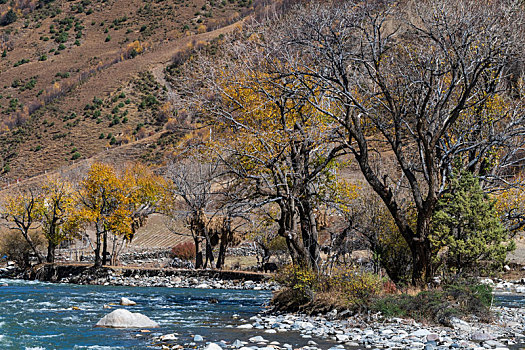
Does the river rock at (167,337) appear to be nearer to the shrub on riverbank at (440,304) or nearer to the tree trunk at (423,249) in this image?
the shrub on riverbank at (440,304)

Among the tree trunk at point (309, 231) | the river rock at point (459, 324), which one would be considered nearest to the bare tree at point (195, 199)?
the tree trunk at point (309, 231)

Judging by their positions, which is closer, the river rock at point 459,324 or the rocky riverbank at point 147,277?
the river rock at point 459,324

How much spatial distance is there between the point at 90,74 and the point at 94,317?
11576 centimetres

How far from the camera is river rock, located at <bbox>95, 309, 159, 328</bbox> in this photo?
15070 millimetres

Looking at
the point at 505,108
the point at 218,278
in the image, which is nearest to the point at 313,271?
the point at 505,108

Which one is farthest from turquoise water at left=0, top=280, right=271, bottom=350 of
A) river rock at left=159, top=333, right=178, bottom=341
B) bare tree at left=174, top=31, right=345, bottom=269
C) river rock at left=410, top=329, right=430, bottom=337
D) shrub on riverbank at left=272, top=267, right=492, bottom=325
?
river rock at left=410, top=329, right=430, bottom=337

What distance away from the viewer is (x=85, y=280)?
120ft

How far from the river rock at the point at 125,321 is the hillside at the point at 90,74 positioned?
226ft

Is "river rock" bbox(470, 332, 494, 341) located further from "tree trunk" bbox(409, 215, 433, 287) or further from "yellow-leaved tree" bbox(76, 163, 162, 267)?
"yellow-leaved tree" bbox(76, 163, 162, 267)

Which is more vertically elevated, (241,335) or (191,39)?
(191,39)

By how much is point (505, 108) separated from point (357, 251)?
84.6 feet

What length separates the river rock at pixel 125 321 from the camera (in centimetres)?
1507

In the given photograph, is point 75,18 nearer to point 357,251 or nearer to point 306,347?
point 357,251

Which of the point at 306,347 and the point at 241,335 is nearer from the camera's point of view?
the point at 306,347
